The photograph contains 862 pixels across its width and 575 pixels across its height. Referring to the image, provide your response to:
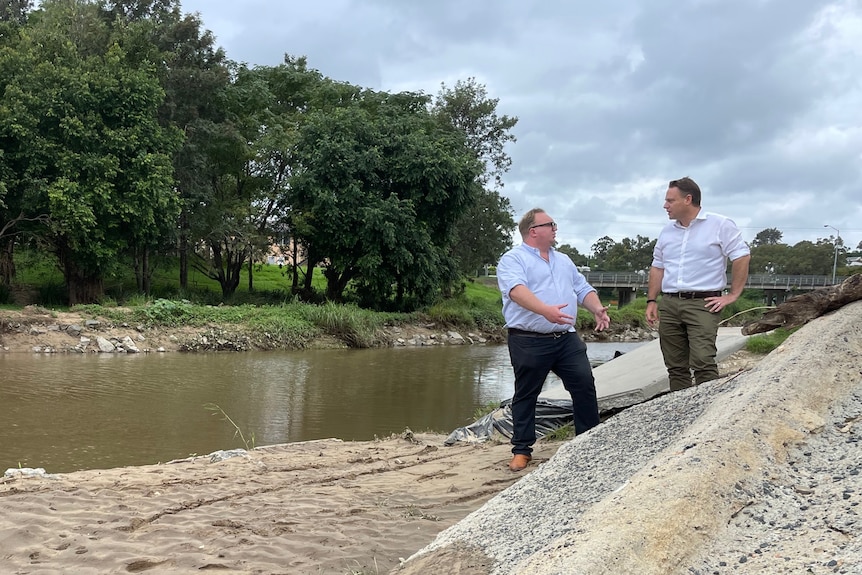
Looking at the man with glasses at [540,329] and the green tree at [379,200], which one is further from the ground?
the green tree at [379,200]

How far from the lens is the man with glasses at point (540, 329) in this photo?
411 centimetres

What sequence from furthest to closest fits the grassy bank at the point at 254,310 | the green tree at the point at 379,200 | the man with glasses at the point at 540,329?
the green tree at the point at 379,200, the grassy bank at the point at 254,310, the man with glasses at the point at 540,329

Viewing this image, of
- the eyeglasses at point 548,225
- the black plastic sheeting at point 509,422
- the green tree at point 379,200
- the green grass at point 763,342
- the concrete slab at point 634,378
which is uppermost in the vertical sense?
the green tree at point 379,200

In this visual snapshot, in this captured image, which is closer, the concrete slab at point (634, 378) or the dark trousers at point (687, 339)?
the dark trousers at point (687, 339)

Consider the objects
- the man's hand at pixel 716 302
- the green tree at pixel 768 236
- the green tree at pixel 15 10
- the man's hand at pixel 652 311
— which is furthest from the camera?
the green tree at pixel 768 236

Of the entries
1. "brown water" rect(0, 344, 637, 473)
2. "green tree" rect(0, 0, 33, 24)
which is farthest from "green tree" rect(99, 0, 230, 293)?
"brown water" rect(0, 344, 637, 473)

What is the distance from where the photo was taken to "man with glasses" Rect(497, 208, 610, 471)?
411 cm

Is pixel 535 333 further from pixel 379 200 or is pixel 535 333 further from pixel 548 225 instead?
pixel 379 200

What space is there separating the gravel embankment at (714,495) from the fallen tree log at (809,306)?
29.5 inches

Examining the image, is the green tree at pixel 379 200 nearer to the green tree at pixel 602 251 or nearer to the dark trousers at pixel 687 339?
the dark trousers at pixel 687 339

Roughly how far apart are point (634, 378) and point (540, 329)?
7.85 feet

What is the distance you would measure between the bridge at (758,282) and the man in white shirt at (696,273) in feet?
151

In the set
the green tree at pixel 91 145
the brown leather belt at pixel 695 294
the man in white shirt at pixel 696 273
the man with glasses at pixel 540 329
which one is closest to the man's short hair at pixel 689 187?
the man in white shirt at pixel 696 273

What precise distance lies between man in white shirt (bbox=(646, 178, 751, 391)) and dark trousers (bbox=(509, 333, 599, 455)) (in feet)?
2.49
